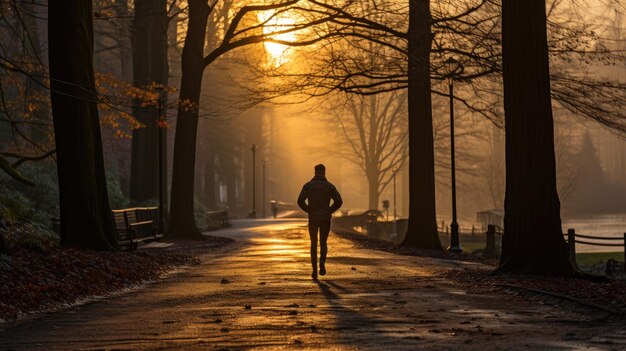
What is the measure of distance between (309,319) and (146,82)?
96.9 ft

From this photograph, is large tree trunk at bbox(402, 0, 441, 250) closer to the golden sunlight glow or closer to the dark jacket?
the golden sunlight glow

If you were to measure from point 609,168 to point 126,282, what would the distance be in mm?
174405

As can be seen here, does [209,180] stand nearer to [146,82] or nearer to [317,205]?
[146,82]

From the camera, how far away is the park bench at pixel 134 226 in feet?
82.0

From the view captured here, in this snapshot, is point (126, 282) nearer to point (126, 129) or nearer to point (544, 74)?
point (544, 74)

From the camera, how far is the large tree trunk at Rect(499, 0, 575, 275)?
18.9 meters

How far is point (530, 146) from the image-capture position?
1906 centimetres

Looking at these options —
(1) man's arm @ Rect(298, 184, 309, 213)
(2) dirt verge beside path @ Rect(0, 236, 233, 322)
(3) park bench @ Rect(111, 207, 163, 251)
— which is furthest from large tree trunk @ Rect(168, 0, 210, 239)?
(1) man's arm @ Rect(298, 184, 309, 213)

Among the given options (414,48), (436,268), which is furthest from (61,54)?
(414,48)

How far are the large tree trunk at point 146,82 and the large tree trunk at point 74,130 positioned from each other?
17.5 metres

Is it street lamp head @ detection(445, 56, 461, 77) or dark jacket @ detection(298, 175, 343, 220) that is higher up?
street lamp head @ detection(445, 56, 461, 77)

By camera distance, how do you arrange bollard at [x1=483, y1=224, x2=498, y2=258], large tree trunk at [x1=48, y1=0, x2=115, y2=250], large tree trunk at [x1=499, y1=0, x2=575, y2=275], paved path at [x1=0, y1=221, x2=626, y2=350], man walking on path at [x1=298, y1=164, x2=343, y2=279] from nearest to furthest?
paved path at [x1=0, y1=221, x2=626, y2=350] < man walking on path at [x1=298, y1=164, x2=343, y2=279] < large tree trunk at [x1=499, y1=0, x2=575, y2=275] < large tree trunk at [x1=48, y1=0, x2=115, y2=250] < bollard at [x1=483, y1=224, x2=498, y2=258]

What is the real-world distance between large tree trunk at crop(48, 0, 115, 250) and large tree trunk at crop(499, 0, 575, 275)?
25.6ft

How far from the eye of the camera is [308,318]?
40.4 ft
